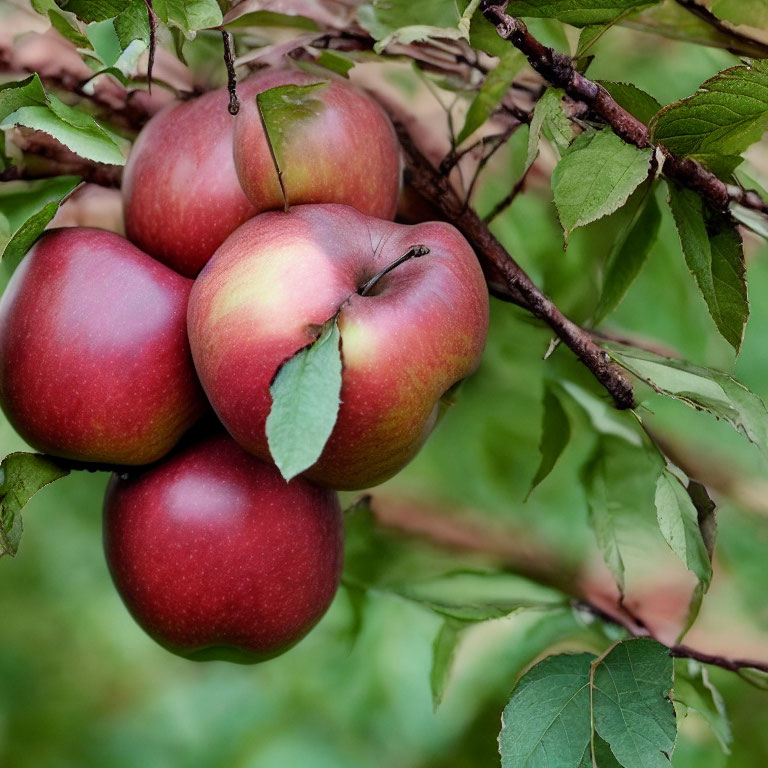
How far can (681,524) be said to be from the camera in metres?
0.49

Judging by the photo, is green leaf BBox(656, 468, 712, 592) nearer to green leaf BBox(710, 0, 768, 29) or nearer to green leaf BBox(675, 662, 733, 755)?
green leaf BBox(675, 662, 733, 755)

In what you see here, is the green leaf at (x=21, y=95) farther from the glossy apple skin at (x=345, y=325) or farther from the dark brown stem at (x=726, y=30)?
the dark brown stem at (x=726, y=30)

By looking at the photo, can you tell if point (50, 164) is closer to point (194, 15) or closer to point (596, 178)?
point (194, 15)

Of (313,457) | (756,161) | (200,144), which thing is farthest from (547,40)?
(313,457)

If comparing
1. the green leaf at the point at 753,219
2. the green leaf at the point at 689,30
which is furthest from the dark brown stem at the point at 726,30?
the green leaf at the point at 753,219

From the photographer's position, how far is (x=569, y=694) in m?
0.49

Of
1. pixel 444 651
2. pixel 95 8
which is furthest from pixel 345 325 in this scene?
pixel 444 651

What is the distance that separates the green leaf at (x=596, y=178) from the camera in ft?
1.35

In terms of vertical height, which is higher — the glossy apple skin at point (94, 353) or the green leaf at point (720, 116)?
the green leaf at point (720, 116)

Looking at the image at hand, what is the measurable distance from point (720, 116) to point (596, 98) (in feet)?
0.20

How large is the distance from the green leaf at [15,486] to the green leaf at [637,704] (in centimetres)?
34

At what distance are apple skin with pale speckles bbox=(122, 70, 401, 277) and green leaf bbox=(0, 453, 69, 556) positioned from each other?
140 millimetres

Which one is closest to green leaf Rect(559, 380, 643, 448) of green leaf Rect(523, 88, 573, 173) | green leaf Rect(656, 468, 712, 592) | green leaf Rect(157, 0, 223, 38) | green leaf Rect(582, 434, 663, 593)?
green leaf Rect(582, 434, 663, 593)

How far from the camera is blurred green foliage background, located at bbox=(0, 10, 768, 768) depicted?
710 mm
